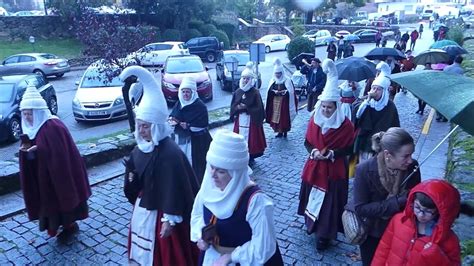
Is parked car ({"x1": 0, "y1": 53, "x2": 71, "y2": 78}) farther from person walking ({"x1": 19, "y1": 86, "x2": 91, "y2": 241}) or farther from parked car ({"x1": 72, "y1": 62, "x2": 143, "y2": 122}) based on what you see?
person walking ({"x1": 19, "y1": 86, "x2": 91, "y2": 241})

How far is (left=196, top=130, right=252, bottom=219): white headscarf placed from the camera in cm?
266

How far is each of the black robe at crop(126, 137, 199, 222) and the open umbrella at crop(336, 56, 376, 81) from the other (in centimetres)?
526

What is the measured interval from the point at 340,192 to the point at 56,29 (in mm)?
33600

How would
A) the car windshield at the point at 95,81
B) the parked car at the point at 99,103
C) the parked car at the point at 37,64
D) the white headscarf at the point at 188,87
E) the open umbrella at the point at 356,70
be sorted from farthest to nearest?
the parked car at the point at 37,64
the car windshield at the point at 95,81
the parked car at the point at 99,103
the open umbrella at the point at 356,70
the white headscarf at the point at 188,87

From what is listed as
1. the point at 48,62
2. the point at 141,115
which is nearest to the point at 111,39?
the point at 141,115

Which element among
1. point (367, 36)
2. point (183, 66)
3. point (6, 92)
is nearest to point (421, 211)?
point (6, 92)

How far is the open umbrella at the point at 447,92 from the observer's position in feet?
7.93

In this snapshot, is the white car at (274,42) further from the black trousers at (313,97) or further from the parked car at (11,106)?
the parked car at (11,106)

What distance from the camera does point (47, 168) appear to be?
4625 mm

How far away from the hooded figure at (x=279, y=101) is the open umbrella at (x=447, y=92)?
19.8ft

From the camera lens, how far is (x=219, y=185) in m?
2.77

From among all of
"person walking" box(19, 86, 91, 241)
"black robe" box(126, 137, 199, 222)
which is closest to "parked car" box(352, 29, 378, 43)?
"person walking" box(19, 86, 91, 241)

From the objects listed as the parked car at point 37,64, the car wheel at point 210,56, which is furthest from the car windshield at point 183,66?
the car wheel at point 210,56

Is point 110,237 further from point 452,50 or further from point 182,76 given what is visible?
point 452,50
